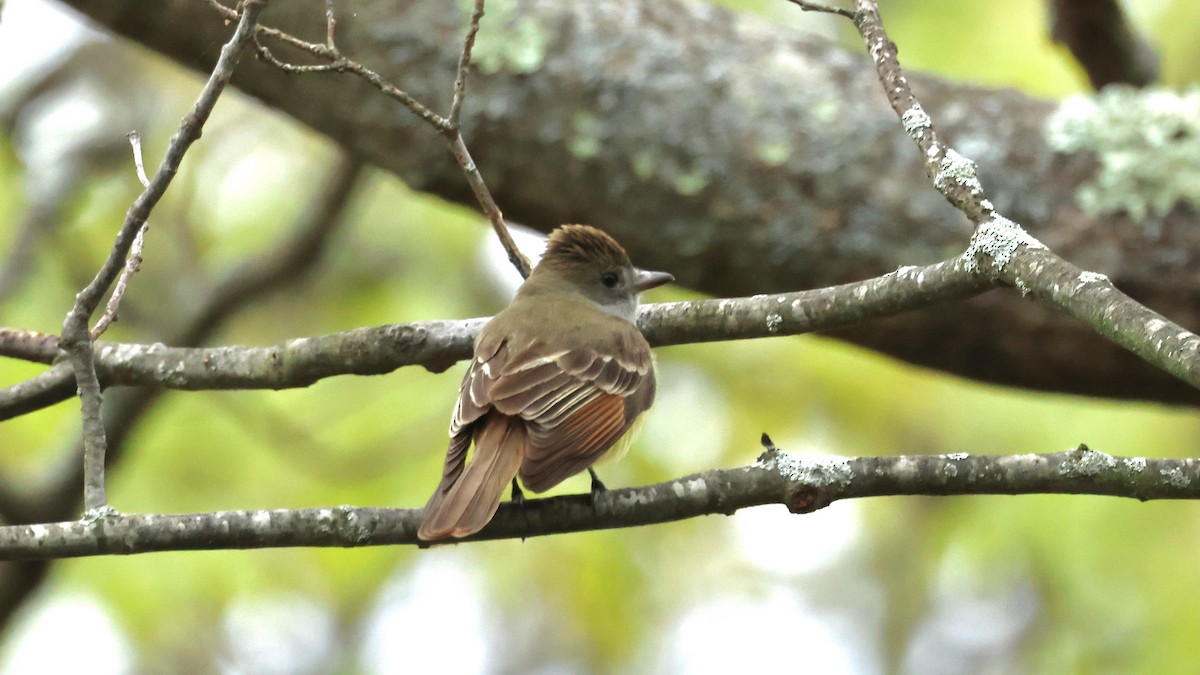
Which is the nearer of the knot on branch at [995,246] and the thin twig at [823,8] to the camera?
the knot on branch at [995,246]

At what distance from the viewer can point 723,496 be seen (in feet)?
9.96

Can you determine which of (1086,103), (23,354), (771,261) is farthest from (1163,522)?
(23,354)

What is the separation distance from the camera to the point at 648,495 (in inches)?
123

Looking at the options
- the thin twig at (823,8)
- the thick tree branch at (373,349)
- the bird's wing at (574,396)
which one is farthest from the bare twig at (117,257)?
the thin twig at (823,8)

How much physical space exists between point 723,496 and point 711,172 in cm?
227

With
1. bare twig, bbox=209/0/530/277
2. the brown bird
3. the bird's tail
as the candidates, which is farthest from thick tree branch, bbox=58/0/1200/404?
the bird's tail

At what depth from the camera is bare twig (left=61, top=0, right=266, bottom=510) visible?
2.94 meters

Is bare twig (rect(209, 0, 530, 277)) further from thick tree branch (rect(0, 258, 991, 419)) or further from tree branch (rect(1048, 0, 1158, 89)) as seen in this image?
tree branch (rect(1048, 0, 1158, 89))

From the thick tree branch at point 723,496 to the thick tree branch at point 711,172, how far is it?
2087 mm

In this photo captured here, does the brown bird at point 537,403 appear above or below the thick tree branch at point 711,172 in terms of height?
below

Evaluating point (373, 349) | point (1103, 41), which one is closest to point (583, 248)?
point (373, 349)

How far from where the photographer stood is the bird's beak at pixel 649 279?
4891 mm

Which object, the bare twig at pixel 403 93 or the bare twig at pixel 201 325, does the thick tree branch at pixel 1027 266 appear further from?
the bare twig at pixel 201 325

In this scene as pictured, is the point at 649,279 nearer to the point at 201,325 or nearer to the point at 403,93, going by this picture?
the point at 403,93
